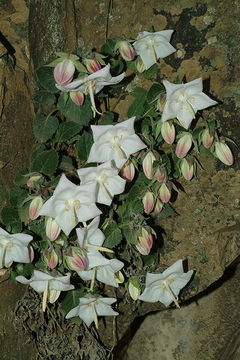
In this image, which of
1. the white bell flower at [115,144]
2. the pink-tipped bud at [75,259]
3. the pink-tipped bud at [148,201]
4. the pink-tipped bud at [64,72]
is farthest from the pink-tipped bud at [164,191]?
the pink-tipped bud at [64,72]

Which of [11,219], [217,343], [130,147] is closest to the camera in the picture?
[130,147]

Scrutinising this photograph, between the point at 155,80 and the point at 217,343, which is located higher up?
the point at 155,80

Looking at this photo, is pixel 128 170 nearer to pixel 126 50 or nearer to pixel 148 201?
pixel 148 201

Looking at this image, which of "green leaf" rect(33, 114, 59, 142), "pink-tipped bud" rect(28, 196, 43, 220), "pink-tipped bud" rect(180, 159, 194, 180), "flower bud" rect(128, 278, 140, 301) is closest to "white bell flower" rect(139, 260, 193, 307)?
"flower bud" rect(128, 278, 140, 301)

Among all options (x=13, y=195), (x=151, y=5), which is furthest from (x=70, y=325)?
(x=151, y=5)

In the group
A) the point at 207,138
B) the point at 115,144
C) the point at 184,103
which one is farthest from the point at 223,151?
the point at 115,144

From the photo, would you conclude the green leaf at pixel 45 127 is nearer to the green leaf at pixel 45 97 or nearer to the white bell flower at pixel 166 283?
the green leaf at pixel 45 97

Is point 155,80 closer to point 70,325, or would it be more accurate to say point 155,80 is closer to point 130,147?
point 130,147
